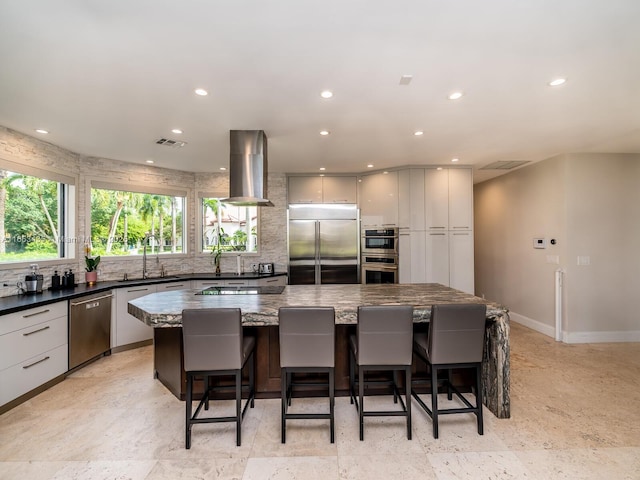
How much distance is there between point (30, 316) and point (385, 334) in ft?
10.7

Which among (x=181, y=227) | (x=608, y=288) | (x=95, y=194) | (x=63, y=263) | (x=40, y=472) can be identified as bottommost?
(x=40, y=472)

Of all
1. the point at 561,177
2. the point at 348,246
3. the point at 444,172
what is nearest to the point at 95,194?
the point at 348,246

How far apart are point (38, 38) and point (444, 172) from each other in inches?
191

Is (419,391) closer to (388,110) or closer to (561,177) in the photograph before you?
(388,110)

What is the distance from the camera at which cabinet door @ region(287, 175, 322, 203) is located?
539cm

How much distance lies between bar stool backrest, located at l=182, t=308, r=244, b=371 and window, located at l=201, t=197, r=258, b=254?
3.48 meters

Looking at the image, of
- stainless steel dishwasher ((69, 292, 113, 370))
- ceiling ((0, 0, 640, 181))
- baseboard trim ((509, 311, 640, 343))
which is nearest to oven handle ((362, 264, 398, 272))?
ceiling ((0, 0, 640, 181))

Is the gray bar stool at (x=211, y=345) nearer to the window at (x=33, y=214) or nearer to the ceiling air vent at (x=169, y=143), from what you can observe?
the ceiling air vent at (x=169, y=143)

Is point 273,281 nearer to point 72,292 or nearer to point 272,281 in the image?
point 272,281

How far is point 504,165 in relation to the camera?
16.4 ft

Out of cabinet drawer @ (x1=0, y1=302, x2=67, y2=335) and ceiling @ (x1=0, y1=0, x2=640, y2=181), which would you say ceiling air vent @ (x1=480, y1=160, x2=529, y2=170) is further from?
cabinet drawer @ (x1=0, y1=302, x2=67, y2=335)

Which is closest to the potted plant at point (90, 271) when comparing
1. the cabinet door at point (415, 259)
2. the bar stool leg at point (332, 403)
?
the bar stool leg at point (332, 403)

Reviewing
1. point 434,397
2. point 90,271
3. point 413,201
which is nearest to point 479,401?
point 434,397

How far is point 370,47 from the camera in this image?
6.25ft
